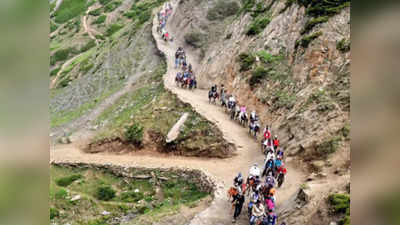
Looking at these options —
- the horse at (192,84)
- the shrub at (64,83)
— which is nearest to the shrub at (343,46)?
the horse at (192,84)

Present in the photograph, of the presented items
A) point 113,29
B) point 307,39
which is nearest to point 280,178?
point 307,39

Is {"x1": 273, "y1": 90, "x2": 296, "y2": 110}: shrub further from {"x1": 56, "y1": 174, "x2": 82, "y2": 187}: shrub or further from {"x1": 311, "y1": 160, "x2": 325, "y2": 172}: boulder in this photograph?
{"x1": 56, "y1": 174, "x2": 82, "y2": 187}: shrub

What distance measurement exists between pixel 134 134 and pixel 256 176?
1639 cm

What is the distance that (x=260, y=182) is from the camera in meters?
18.0

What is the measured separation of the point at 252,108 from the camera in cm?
3052

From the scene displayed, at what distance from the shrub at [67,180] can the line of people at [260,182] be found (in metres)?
13.1

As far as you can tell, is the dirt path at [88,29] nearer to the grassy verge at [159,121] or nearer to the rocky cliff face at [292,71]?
the grassy verge at [159,121]

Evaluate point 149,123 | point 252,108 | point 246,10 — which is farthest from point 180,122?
point 246,10

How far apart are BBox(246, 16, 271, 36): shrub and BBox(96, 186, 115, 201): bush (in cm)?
1968

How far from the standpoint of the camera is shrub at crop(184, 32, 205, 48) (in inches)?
2055

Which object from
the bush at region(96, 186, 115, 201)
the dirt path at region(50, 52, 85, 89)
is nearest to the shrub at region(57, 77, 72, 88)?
the dirt path at region(50, 52, 85, 89)
